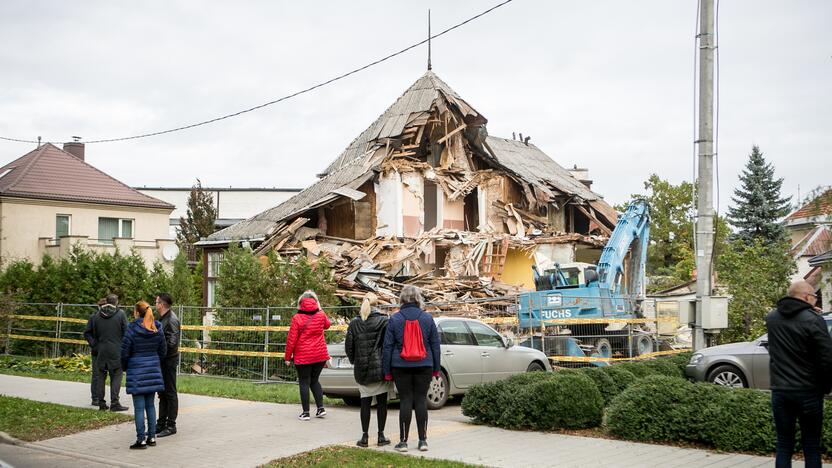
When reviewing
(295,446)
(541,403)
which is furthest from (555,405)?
(295,446)

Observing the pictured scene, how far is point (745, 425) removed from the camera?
962 cm

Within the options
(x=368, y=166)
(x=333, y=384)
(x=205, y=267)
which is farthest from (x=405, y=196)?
(x=333, y=384)

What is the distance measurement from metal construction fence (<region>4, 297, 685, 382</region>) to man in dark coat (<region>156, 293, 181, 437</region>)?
19.7 ft

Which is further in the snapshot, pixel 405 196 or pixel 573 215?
pixel 573 215

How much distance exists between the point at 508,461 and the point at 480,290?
59.8ft

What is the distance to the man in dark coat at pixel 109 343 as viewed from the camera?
14312mm

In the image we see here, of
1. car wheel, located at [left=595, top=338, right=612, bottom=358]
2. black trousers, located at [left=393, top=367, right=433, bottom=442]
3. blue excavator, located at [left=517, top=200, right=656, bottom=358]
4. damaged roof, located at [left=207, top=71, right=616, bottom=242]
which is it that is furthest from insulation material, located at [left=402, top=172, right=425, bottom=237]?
black trousers, located at [left=393, top=367, right=433, bottom=442]

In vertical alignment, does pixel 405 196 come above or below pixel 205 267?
above

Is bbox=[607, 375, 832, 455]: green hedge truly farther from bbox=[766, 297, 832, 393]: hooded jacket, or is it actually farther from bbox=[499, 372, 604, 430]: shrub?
bbox=[766, 297, 832, 393]: hooded jacket

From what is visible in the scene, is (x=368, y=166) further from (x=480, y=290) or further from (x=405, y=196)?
(x=480, y=290)

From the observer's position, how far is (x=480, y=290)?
90.6ft

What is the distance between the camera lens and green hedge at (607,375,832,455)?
955 centimetres

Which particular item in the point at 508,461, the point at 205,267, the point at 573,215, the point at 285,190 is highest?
the point at 285,190

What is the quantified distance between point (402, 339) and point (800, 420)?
4.47 meters
